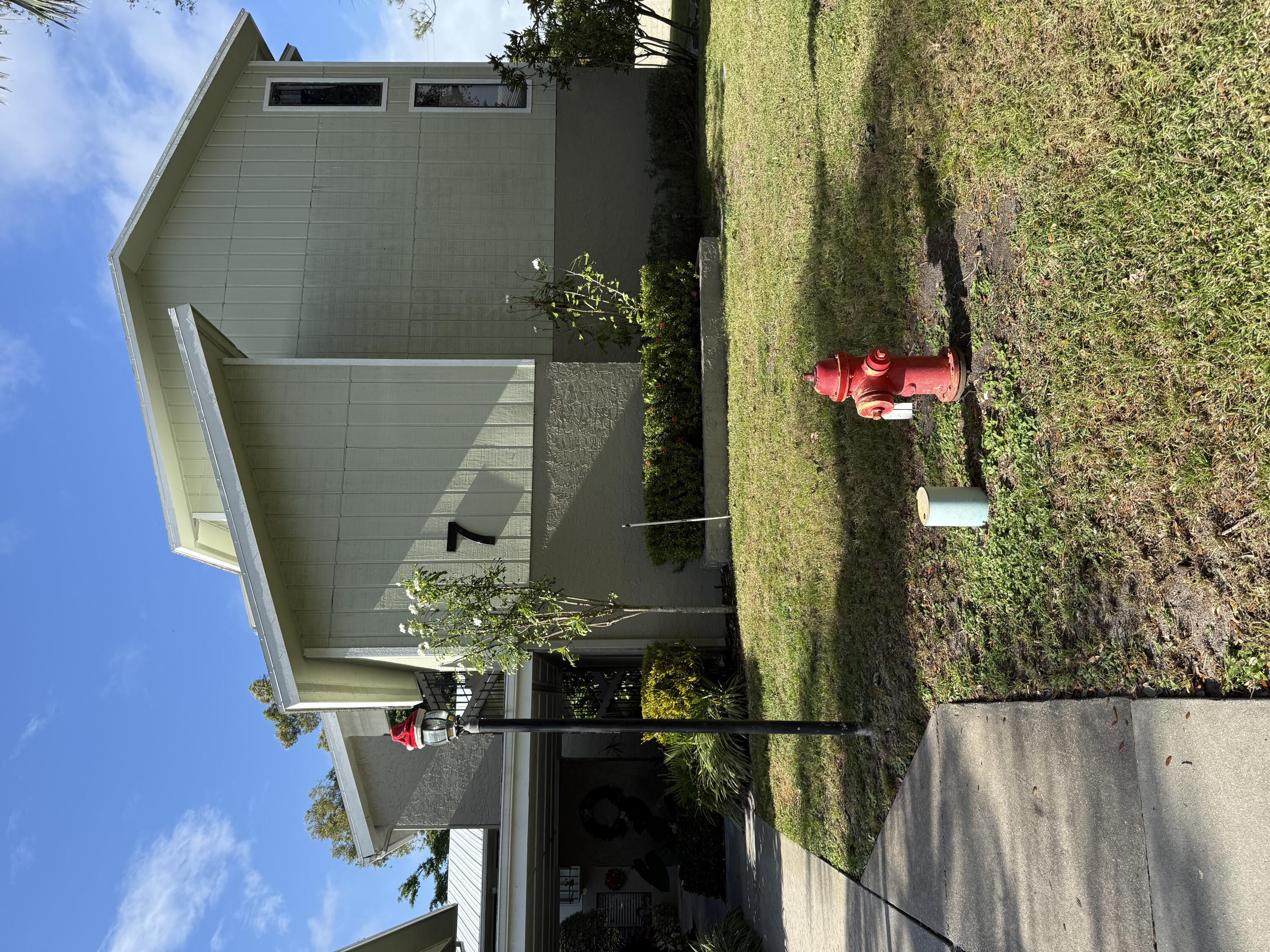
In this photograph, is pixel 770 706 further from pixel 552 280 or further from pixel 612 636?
pixel 552 280

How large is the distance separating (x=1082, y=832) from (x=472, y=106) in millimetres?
13162

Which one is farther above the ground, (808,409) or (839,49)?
(839,49)

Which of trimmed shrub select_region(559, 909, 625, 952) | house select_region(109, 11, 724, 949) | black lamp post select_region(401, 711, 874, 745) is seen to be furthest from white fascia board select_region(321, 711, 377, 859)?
black lamp post select_region(401, 711, 874, 745)

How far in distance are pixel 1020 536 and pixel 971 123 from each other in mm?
2353

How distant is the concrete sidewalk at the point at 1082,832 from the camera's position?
2607mm

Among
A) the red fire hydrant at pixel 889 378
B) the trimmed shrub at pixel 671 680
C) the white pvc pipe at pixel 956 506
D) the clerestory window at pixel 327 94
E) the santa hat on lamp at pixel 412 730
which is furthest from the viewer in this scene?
the clerestory window at pixel 327 94

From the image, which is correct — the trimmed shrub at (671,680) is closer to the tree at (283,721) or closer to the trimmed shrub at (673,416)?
the trimmed shrub at (673,416)

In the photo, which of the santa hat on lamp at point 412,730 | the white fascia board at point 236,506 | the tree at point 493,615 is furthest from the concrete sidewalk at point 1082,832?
the white fascia board at point 236,506

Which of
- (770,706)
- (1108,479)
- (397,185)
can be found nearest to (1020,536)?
(1108,479)

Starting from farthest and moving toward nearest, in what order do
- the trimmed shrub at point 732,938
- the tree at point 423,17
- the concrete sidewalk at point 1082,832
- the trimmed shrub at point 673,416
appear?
the tree at point 423,17, the trimmed shrub at point 673,416, the trimmed shrub at point 732,938, the concrete sidewalk at point 1082,832

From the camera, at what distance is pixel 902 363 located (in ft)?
13.8

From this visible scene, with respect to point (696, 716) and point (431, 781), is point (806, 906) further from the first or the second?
point (431, 781)

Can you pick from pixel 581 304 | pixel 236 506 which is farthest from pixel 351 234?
pixel 236 506

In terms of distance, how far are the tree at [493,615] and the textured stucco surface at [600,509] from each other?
1.24 ft
